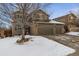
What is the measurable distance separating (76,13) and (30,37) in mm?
662

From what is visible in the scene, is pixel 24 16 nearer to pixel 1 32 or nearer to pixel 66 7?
pixel 1 32

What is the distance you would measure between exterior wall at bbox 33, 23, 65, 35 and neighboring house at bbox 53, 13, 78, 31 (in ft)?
0.26

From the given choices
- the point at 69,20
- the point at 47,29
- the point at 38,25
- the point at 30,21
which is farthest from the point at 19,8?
the point at 69,20

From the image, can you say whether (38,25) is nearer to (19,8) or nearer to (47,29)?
(47,29)

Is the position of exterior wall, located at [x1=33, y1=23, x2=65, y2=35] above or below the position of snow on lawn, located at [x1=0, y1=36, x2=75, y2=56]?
above

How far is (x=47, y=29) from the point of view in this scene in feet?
6.65

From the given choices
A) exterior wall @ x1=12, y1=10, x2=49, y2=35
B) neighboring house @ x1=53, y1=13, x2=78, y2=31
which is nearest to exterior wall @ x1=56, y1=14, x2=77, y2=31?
neighboring house @ x1=53, y1=13, x2=78, y2=31

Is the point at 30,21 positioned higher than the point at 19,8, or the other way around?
the point at 19,8

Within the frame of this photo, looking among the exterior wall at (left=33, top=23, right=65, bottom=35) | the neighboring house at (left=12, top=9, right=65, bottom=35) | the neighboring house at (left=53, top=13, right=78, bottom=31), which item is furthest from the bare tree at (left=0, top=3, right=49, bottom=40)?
the neighboring house at (left=53, top=13, right=78, bottom=31)

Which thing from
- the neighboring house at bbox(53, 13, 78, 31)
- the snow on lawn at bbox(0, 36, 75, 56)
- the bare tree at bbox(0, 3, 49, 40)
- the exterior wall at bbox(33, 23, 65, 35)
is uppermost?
the bare tree at bbox(0, 3, 49, 40)

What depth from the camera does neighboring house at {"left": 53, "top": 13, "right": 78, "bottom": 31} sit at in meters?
2.00

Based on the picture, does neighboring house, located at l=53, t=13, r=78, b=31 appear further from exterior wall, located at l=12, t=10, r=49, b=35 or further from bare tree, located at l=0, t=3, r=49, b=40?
bare tree, located at l=0, t=3, r=49, b=40

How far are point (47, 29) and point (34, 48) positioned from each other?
0.97ft

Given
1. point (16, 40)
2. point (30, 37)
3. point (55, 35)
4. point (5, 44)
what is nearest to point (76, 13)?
point (55, 35)
